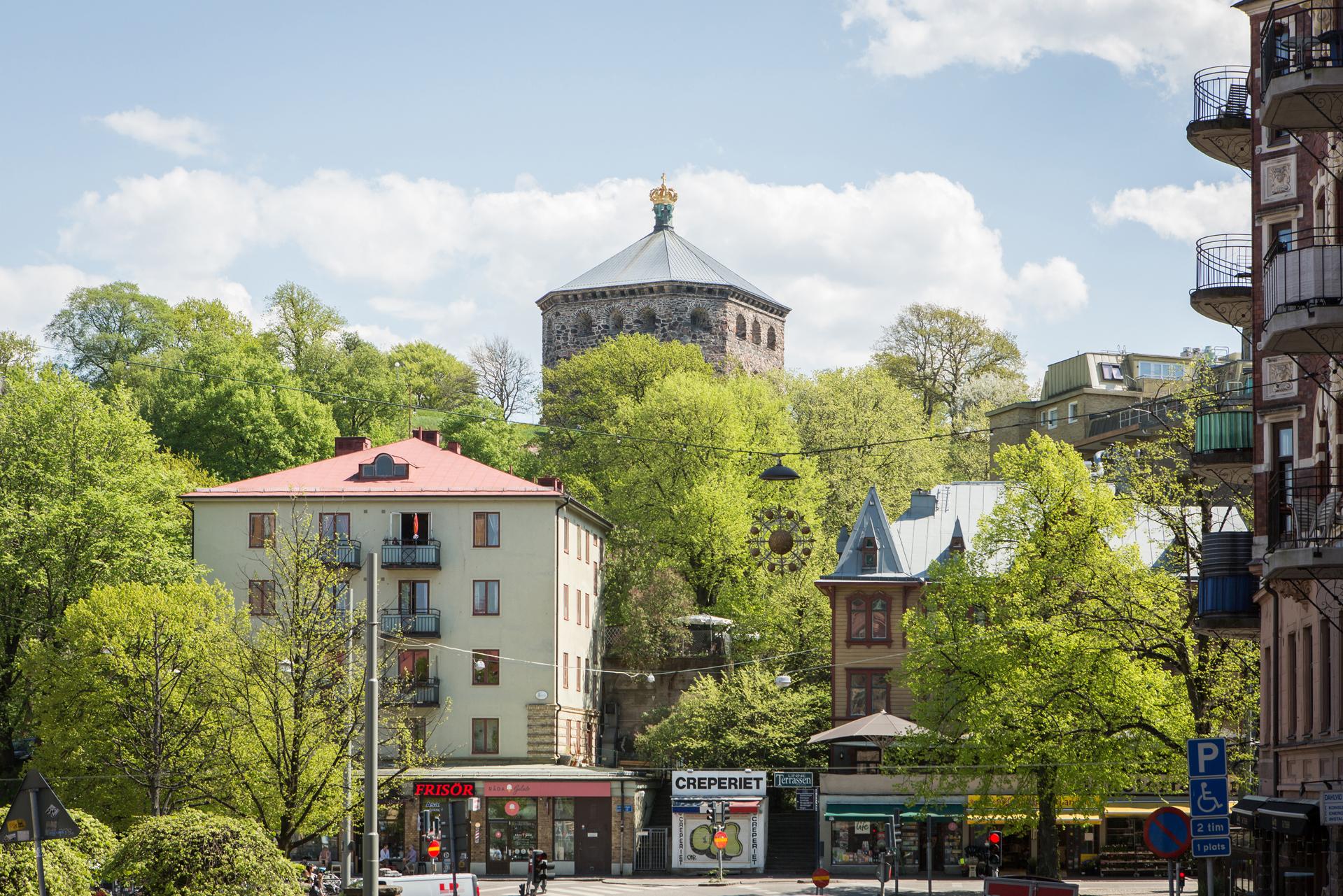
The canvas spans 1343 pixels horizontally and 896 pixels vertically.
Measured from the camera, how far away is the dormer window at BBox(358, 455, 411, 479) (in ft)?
200

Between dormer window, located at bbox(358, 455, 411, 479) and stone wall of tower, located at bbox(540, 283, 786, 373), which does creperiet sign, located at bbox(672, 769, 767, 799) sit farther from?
stone wall of tower, located at bbox(540, 283, 786, 373)

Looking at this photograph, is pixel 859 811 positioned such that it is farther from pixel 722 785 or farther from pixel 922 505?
pixel 922 505

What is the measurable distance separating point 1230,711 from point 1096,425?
2186 inches

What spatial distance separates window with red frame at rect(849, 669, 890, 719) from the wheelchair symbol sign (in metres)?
39.1

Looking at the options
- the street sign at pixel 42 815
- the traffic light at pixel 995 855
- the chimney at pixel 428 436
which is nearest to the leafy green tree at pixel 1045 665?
the traffic light at pixel 995 855

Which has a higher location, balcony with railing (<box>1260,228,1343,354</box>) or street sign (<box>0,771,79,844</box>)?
balcony with railing (<box>1260,228,1343,354</box>)

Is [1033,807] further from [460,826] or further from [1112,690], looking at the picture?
[460,826]

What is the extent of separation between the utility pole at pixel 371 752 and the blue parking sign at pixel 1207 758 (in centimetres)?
1122

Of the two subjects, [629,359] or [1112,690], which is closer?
[1112,690]

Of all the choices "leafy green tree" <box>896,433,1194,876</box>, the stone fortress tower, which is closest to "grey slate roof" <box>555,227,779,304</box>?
the stone fortress tower

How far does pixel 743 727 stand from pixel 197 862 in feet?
121

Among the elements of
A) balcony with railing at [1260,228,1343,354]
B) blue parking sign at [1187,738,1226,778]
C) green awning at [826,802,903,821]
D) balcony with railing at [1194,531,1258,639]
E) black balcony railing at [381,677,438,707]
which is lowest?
green awning at [826,802,903,821]

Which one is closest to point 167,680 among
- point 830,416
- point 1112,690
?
point 1112,690

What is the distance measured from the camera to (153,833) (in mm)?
20703
